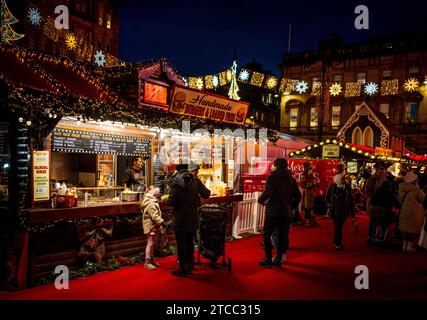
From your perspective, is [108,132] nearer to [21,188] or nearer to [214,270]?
[21,188]

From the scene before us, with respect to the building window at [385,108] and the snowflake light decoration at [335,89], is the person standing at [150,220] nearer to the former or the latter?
the snowflake light decoration at [335,89]

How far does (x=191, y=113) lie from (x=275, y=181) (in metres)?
3.47

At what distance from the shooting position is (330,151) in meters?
17.8

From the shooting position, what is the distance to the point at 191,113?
1009 centimetres

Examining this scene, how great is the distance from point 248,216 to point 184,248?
16.2ft

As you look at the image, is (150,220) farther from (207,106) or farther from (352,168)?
(352,168)

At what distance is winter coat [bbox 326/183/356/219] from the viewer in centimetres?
923

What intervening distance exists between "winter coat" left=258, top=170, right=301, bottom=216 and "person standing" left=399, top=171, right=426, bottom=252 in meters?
3.22

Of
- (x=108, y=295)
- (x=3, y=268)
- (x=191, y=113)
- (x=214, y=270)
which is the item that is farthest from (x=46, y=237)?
(x=191, y=113)

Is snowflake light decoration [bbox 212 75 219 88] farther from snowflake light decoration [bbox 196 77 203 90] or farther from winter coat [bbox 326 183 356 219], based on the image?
winter coat [bbox 326 183 356 219]

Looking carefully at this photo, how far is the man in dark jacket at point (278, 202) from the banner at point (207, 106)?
130 inches

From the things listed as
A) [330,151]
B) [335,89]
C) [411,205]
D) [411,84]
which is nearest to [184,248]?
[411,205]

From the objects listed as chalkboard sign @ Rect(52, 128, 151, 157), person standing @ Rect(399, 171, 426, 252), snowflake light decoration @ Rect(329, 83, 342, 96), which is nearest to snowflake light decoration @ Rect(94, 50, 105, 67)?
chalkboard sign @ Rect(52, 128, 151, 157)

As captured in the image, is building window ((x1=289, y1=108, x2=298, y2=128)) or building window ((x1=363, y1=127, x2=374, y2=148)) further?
building window ((x1=289, y1=108, x2=298, y2=128))
